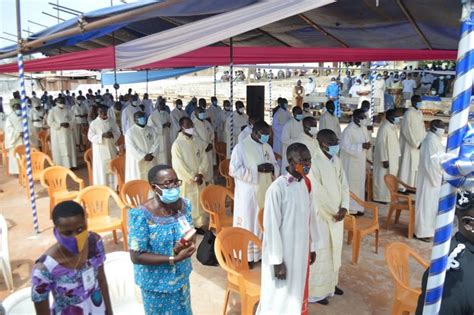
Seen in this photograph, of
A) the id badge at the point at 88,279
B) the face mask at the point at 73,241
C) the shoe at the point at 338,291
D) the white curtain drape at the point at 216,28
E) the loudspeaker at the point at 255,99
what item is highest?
the white curtain drape at the point at 216,28

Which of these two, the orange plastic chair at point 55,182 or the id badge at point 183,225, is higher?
the id badge at point 183,225

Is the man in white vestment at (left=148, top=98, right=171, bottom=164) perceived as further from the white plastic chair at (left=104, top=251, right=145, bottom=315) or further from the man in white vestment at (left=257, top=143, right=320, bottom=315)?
the man in white vestment at (left=257, top=143, right=320, bottom=315)

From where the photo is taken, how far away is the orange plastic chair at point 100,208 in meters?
5.17

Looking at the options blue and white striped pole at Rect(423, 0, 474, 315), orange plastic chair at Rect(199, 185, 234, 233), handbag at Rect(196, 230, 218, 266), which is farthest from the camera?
orange plastic chair at Rect(199, 185, 234, 233)

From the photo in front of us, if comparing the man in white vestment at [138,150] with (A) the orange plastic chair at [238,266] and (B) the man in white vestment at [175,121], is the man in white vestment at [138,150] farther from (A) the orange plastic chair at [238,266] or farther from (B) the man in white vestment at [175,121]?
(B) the man in white vestment at [175,121]

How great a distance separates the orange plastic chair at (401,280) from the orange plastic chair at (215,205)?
227 centimetres

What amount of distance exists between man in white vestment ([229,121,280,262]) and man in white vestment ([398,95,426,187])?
12.7 feet

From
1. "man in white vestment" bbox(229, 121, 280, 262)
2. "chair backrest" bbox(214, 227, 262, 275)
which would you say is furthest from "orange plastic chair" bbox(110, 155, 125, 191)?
"chair backrest" bbox(214, 227, 262, 275)

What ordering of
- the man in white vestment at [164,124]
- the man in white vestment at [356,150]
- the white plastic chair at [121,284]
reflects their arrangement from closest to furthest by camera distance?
the white plastic chair at [121,284] < the man in white vestment at [356,150] < the man in white vestment at [164,124]

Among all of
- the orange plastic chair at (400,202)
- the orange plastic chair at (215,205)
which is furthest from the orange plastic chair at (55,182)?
the orange plastic chair at (400,202)

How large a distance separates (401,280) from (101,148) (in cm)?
635

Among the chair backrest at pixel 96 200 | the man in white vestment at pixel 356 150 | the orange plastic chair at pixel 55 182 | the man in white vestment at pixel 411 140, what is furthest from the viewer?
the man in white vestment at pixel 411 140

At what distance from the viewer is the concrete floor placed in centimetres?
421

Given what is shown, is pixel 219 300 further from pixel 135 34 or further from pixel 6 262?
pixel 135 34
